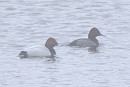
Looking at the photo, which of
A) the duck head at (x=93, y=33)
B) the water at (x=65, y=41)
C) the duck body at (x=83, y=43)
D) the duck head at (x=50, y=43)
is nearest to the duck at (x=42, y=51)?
the duck head at (x=50, y=43)

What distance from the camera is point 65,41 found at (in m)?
23.8

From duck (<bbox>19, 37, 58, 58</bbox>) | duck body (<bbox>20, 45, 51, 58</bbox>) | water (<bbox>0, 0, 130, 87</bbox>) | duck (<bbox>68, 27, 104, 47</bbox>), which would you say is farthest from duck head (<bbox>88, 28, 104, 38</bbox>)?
duck body (<bbox>20, 45, 51, 58</bbox>)

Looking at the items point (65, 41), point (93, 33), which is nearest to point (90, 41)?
point (93, 33)

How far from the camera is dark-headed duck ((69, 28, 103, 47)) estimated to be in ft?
75.9

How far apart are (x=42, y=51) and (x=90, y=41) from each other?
2.70 meters

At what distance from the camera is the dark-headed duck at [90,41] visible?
75.9 ft

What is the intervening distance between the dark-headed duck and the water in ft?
0.89

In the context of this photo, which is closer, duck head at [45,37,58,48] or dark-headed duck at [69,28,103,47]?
duck head at [45,37,58,48]

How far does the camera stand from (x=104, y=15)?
93.8 feet

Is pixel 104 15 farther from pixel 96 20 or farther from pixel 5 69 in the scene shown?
pixel 5 69

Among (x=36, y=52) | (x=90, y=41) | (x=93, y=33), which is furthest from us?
(x=93, y=33)

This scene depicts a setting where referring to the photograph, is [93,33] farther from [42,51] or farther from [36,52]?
[36,52]

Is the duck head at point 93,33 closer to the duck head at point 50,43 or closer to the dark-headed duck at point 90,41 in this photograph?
the dark-headed duck at point 90,41

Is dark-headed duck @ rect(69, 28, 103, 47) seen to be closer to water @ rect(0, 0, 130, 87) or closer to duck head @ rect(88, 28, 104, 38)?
duck head @ rect(88, 28, 104, 38)
